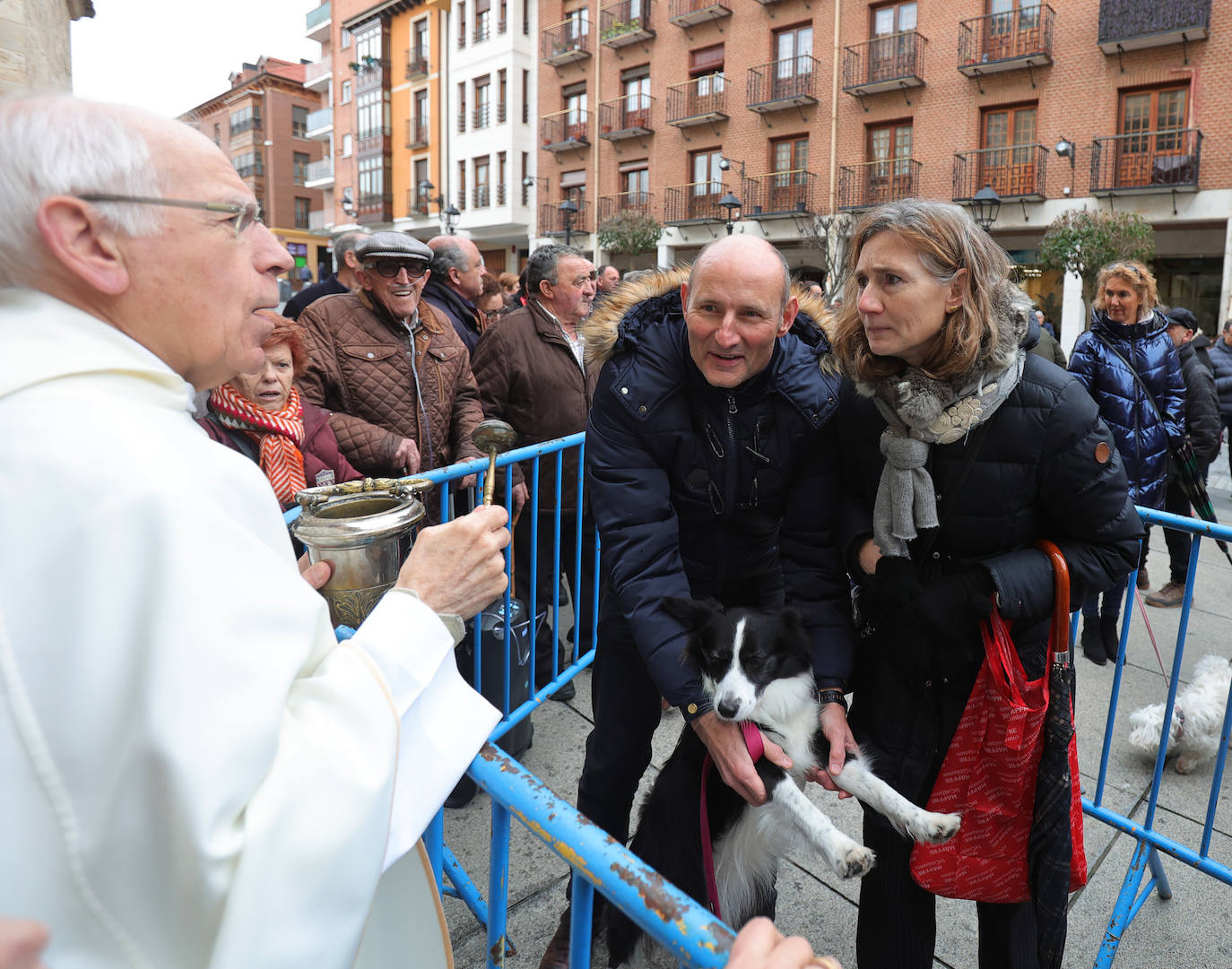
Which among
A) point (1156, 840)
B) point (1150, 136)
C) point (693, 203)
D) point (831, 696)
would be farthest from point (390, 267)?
point (693, 203)

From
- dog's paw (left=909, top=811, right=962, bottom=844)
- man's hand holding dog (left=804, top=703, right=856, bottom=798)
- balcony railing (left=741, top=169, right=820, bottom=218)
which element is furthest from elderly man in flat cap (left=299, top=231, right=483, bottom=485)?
balcony railing (left=741, top=169, right=820, bottom=218)

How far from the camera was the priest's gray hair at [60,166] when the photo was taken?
1.00 metres

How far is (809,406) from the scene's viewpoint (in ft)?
7.25

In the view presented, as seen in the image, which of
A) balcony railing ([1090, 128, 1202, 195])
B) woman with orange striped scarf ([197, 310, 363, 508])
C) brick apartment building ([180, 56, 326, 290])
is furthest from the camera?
brick apartment building ([180, 56, 326, 290])

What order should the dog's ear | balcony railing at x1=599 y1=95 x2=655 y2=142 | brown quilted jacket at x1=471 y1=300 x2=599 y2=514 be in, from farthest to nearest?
balcony railing at x1=599 y1=95 x2=655 y2=142 → brown quilted jacket at x1=471 y1=300 x2=599 y2=514 → the dog's ear

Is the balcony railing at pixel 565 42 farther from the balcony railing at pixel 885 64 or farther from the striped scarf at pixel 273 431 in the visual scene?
the striped scarf at pixel 273 431

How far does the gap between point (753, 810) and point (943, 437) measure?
3.89 feet

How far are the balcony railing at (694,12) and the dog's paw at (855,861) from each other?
30.2m

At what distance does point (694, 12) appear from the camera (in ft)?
89.1

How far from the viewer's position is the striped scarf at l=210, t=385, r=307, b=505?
3014 millimetres

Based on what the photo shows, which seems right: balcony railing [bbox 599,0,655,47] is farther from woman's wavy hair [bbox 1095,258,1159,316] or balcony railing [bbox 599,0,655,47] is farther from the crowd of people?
the crowd of people

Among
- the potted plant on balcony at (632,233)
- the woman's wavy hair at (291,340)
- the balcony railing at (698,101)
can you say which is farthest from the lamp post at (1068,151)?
the woman's wavy hair at (291,340)

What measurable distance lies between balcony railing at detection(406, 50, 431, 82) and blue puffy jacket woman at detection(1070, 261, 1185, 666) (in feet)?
129

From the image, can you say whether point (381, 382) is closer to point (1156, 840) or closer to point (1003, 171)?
point (1156, 840)
